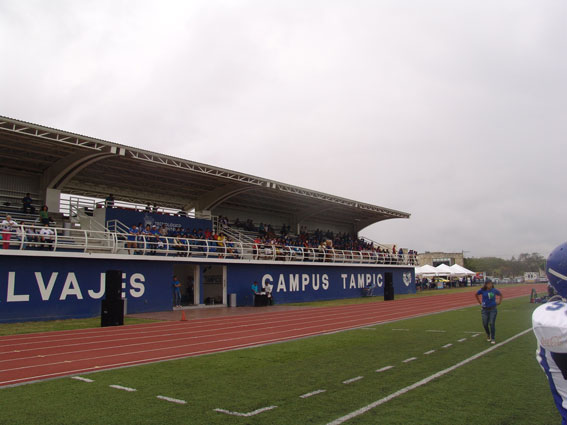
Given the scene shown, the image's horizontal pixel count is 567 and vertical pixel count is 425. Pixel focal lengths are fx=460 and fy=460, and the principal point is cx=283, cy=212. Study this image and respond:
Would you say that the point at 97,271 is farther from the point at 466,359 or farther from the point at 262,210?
the point at 262,210

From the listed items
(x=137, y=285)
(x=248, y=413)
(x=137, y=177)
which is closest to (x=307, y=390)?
(x=248, y=413)

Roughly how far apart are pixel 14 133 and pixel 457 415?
19374mm

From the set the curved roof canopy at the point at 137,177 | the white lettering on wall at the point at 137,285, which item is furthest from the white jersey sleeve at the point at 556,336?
Result: the curved roof canopy at the point at 137,177

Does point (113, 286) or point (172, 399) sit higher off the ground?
point (113, 286)

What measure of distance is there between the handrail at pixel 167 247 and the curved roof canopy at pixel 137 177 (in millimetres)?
3557

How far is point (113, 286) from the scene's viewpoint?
51.2ft

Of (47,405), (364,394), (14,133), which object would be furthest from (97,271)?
(364,394)

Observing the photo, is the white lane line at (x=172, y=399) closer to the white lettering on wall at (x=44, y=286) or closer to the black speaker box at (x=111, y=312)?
the black speaker box at (x=111, y=312)

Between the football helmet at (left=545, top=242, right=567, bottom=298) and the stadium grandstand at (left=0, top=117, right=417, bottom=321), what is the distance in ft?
55.7

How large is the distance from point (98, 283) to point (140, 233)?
Answer: 11.7ft

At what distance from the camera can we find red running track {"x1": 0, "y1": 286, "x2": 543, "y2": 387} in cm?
846

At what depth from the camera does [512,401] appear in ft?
18.5

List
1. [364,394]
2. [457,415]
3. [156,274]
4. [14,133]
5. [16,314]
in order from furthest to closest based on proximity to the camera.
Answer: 1. [156,274]
2. [14,133]
3. [16,314]
4. [364,394]
5. [457,415]

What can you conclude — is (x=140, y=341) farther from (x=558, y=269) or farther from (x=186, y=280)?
(x=186, y=280)
